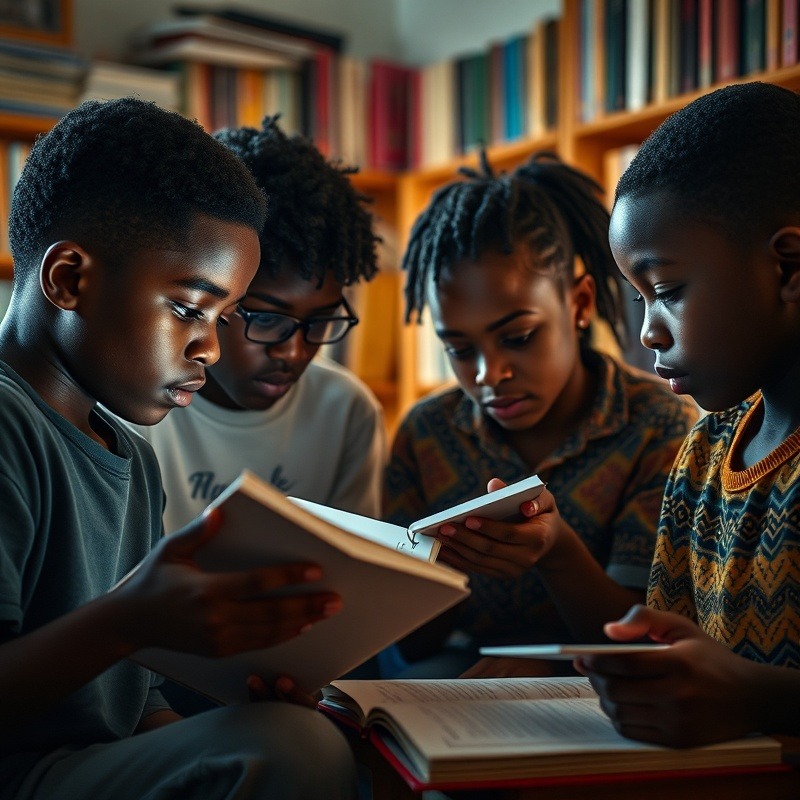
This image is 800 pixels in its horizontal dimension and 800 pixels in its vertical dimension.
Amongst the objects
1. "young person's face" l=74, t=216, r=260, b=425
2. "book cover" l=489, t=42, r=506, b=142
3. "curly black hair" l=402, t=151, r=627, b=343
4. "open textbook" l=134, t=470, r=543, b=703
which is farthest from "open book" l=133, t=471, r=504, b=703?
"book cover" l=489, t=42, r=506, b=142

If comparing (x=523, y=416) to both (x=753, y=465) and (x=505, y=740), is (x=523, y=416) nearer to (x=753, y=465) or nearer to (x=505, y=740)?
(x=753, y=465)

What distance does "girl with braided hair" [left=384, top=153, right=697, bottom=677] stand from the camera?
143cm

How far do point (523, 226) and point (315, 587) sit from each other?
2.79 feet

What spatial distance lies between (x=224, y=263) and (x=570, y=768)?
0.61 m

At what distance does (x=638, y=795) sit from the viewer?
30.7 inches

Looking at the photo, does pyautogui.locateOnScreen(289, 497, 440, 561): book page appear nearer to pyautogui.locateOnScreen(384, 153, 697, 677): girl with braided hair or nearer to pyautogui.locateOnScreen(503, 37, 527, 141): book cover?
pyautogui.locateOnScreen(384, 153, 697, 677): girl with braided hair

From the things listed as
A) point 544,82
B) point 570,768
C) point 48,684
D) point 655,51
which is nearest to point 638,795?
point 570,768

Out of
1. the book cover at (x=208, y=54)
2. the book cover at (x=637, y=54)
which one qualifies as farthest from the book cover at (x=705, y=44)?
the book cover at (x=208, y=54)

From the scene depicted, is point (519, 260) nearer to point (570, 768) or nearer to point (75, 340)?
point (75, 340)

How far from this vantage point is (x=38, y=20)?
8.34 ft

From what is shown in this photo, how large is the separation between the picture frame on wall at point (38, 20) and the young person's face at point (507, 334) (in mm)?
1592

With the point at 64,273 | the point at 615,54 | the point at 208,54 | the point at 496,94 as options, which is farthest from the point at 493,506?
the point at 208,54

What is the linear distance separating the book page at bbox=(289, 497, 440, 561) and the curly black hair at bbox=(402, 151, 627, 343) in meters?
0.51

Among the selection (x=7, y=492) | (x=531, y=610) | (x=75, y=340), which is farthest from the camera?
(x=531, y=610)
